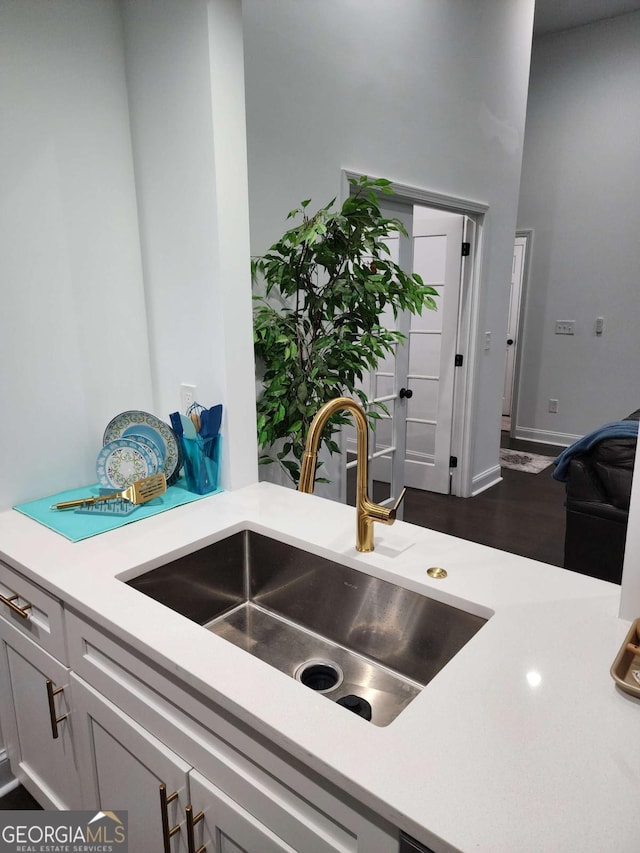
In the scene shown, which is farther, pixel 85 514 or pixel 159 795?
pixel 85 514

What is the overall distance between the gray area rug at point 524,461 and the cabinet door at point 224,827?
4284mm

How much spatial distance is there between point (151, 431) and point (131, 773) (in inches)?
36.1

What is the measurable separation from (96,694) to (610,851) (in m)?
1.00

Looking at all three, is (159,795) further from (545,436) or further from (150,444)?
(545,436)

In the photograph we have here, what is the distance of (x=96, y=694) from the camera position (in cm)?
123

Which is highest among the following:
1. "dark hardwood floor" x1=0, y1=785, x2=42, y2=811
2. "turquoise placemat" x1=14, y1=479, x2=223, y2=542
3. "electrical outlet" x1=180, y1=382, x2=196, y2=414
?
"electrical outlet" x1=180, y1=382, x2=196, y2=414

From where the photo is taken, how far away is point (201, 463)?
1.71 meters

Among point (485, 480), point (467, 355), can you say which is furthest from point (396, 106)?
point (485, 480)

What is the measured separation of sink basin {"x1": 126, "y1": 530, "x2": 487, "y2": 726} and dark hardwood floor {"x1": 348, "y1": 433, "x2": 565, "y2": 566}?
1.79 meters

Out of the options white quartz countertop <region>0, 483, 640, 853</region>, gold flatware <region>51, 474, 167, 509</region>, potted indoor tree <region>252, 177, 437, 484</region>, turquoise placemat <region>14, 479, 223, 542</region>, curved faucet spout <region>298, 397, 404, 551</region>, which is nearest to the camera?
white quartz countertop <region>0, 483, 640, 853</region>

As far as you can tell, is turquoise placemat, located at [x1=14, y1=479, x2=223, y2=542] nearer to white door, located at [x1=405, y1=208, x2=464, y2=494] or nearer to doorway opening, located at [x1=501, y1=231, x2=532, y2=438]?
white door, located at [x1=405, y1=208, x2=464, y2=494]

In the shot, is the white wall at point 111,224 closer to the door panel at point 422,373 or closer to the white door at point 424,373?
the door panel at point 422,373

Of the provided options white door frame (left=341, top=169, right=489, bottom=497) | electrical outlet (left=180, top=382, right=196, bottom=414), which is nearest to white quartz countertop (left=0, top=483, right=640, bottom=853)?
electrical outlet (left=180, top=382, right=196, bottom=414)

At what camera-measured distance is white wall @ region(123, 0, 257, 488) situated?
5.03ft
